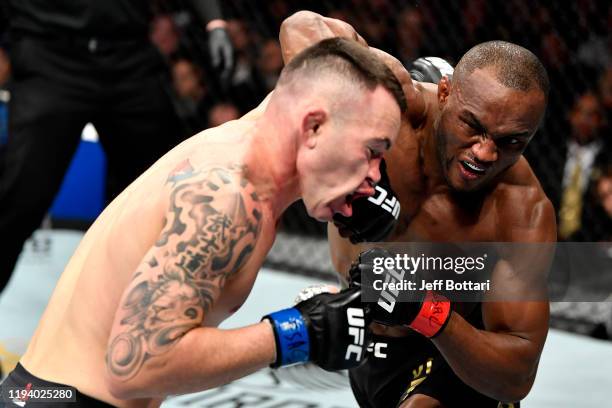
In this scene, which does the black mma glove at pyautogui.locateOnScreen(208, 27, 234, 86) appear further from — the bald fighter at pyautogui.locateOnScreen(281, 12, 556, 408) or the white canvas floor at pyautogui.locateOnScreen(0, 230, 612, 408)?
the white canvas floor at pyautogui.locateOnScreen(0, 230, 612, 408)

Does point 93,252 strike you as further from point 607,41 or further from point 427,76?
point 607,41

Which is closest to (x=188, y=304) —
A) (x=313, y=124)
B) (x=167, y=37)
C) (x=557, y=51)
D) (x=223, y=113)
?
(x=313, y=124)

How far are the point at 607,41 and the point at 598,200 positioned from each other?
588 millimetres

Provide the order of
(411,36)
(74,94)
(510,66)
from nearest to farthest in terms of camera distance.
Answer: (510,66), (74,94), (411,36)

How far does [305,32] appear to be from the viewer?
6.95ft

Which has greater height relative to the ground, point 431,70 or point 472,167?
point 431,70

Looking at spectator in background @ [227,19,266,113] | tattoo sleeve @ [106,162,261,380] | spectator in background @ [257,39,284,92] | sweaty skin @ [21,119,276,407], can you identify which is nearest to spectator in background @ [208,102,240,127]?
spectator in background @ [227,19,266,113]

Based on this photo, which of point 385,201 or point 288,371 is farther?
point 288,371

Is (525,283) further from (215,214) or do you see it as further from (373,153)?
(215,214)

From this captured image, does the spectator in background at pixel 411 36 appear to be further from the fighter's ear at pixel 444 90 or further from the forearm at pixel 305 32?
the fighter's ear at pixel 444 90

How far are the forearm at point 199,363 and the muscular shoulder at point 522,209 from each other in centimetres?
68

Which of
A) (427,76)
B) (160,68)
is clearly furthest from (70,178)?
(427,76)

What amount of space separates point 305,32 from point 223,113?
7.53 ft

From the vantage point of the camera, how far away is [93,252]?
4.90 ft
